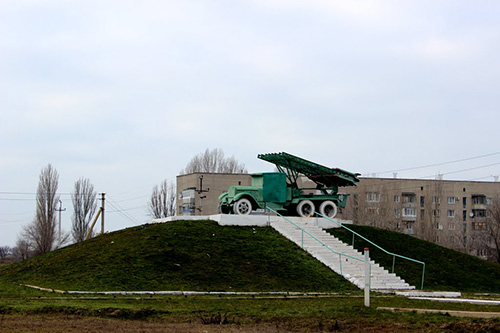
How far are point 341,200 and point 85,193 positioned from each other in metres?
46.5

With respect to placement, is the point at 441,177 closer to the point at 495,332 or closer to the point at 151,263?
the point at 151,263

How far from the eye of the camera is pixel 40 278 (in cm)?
2389

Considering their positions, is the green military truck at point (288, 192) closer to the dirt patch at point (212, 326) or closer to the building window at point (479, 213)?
the dirt patch at point (212, 326)

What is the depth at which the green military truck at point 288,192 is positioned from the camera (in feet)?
99.7

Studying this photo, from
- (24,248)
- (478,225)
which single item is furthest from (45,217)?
(478,225)

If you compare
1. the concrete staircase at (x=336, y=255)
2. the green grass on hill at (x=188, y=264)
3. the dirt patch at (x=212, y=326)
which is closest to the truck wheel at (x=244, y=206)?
the concrete staircase at (x=336, y=255)

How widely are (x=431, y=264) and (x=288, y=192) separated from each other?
25.0 ft

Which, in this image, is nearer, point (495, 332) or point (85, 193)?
point (495, 332)

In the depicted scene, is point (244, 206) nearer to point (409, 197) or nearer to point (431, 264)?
point (431, 264)

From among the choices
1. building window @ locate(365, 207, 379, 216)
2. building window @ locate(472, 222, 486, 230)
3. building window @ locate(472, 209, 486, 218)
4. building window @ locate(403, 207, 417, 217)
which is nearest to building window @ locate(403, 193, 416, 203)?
building window @ locate(403, 207, 417, 217)

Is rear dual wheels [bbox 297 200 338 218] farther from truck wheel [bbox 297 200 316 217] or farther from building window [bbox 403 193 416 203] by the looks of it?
building window [bbox 403 193 416 203]

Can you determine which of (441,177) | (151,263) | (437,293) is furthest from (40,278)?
(441,177)

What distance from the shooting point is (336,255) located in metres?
26.1

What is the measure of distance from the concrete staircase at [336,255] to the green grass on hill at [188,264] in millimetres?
445
